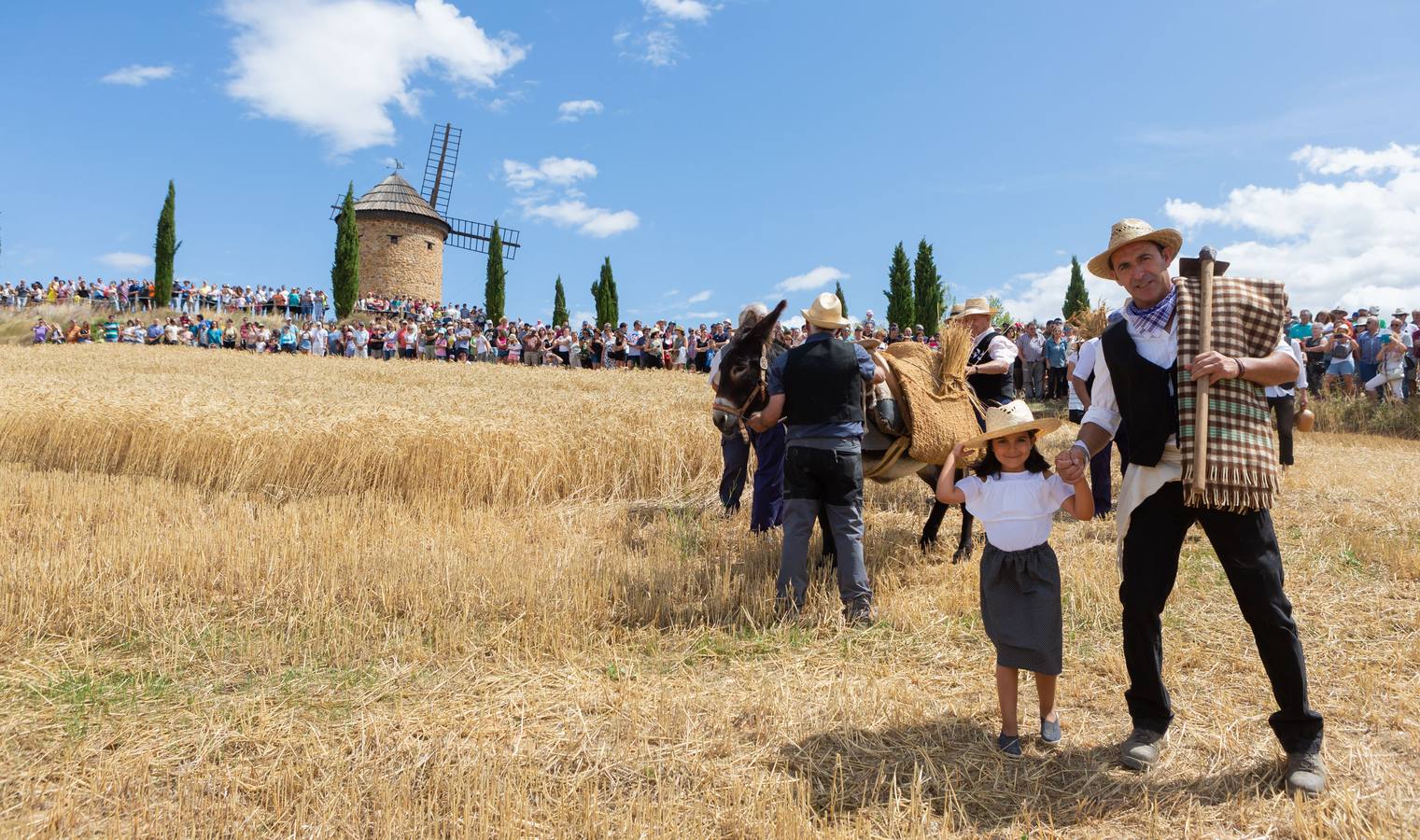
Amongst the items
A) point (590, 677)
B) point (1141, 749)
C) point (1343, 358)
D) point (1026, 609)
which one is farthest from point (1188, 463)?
point (1343, 358)

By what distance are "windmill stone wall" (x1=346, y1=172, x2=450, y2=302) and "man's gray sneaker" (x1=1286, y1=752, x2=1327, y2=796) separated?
56.6m

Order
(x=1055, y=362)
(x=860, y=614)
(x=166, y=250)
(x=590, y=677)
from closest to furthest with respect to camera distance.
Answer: (x=590, y=677) → (x=860, y=614) → (x=1055, y=362) → (x=166, y=250)

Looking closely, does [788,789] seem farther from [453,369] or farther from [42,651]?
[453,369]

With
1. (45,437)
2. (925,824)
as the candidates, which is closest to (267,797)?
(925,824)

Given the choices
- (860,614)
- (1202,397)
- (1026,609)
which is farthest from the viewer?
(860,614)

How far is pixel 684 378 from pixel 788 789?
1792 centimetres

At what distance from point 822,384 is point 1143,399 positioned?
88.0 inches

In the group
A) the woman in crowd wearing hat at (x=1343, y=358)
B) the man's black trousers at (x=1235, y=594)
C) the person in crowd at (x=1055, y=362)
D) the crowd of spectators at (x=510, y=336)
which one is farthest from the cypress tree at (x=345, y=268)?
the man's black trousers at (x=1235, y=594)

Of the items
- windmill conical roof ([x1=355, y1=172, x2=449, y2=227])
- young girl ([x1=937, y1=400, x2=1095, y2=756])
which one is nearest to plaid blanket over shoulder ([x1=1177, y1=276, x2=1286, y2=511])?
young girl ([x1=937, y1=400, x2=1095, y2=756])

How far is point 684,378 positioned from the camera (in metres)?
21.0

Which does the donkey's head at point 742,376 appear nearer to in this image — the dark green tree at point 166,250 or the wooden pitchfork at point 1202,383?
the wooden pitchfork at point 1202,383

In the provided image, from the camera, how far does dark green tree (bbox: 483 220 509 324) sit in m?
56.9

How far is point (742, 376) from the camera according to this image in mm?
6320

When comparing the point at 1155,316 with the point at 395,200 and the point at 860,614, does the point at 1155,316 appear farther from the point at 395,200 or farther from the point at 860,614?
the point at 395,200
